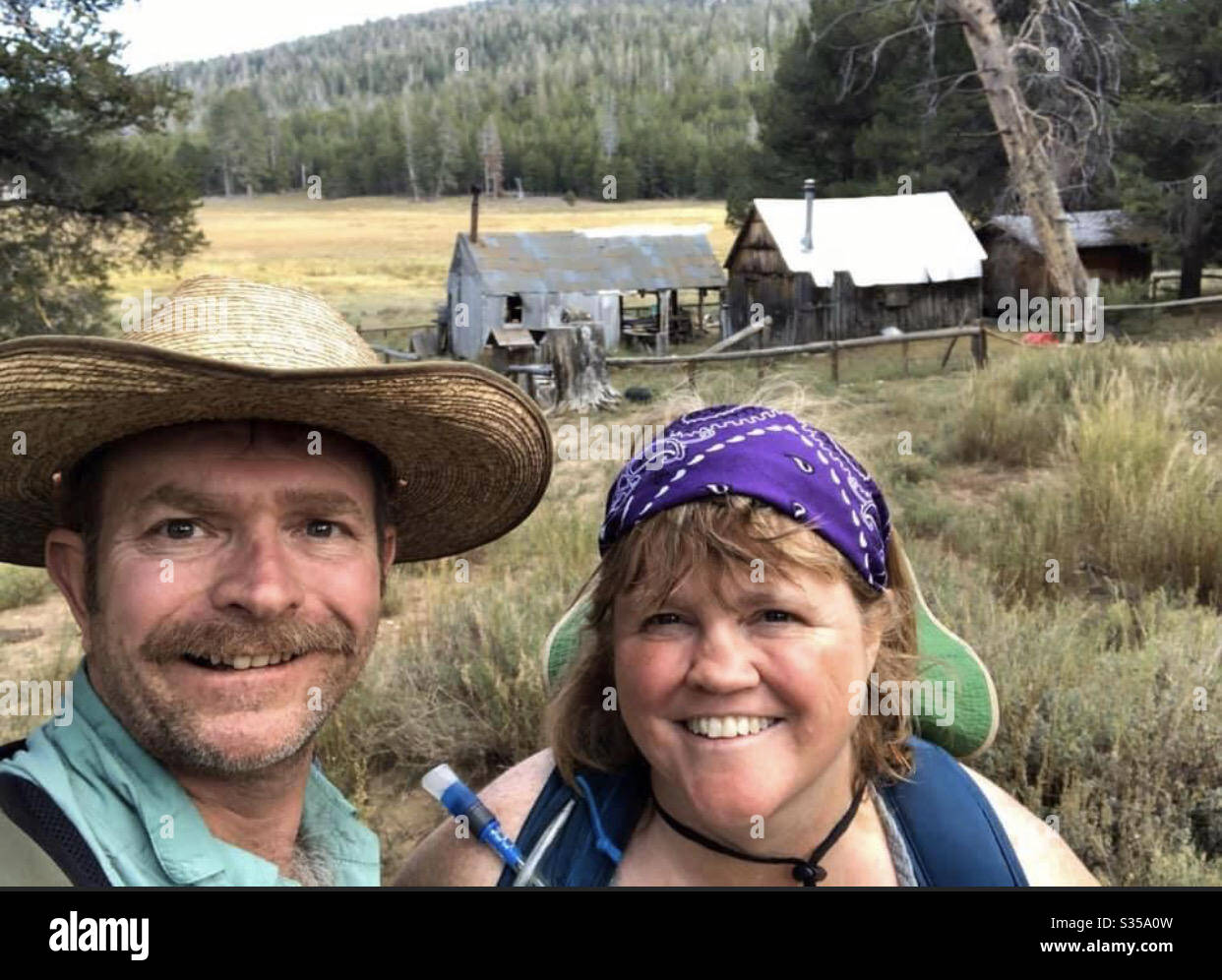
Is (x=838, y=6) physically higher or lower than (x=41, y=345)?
higher

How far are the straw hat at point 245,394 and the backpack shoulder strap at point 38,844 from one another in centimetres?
56

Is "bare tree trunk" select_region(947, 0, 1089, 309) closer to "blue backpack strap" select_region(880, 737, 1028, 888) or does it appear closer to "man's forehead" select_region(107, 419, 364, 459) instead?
"blue backpack strap" select_region(880, 737, 1028, 888)

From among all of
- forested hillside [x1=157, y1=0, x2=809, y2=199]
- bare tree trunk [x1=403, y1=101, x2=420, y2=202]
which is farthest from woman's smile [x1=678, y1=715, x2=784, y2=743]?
bare tree trunk [x1=403, y1=101, x2=420, y2=202]

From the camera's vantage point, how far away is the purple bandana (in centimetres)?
173

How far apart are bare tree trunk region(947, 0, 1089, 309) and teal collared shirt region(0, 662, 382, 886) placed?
17402 mm

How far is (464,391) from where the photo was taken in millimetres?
1929

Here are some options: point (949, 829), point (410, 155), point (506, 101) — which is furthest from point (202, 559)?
point (506, 101)

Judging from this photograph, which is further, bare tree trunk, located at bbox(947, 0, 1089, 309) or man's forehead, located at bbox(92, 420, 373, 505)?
bare tree trunk, located at bbox(947, 0, 1089, 309)

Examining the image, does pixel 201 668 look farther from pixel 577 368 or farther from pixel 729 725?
pixel 577 368

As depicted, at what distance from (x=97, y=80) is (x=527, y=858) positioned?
48.7 ft

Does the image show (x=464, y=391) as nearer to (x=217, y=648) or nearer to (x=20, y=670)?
(x=217, y=648)

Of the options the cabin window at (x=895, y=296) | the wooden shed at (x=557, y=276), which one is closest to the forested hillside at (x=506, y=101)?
the wooden shed at (x=557, y=276)

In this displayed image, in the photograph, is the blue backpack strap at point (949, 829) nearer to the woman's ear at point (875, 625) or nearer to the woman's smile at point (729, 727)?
the woman's ear at point (875, 625)
